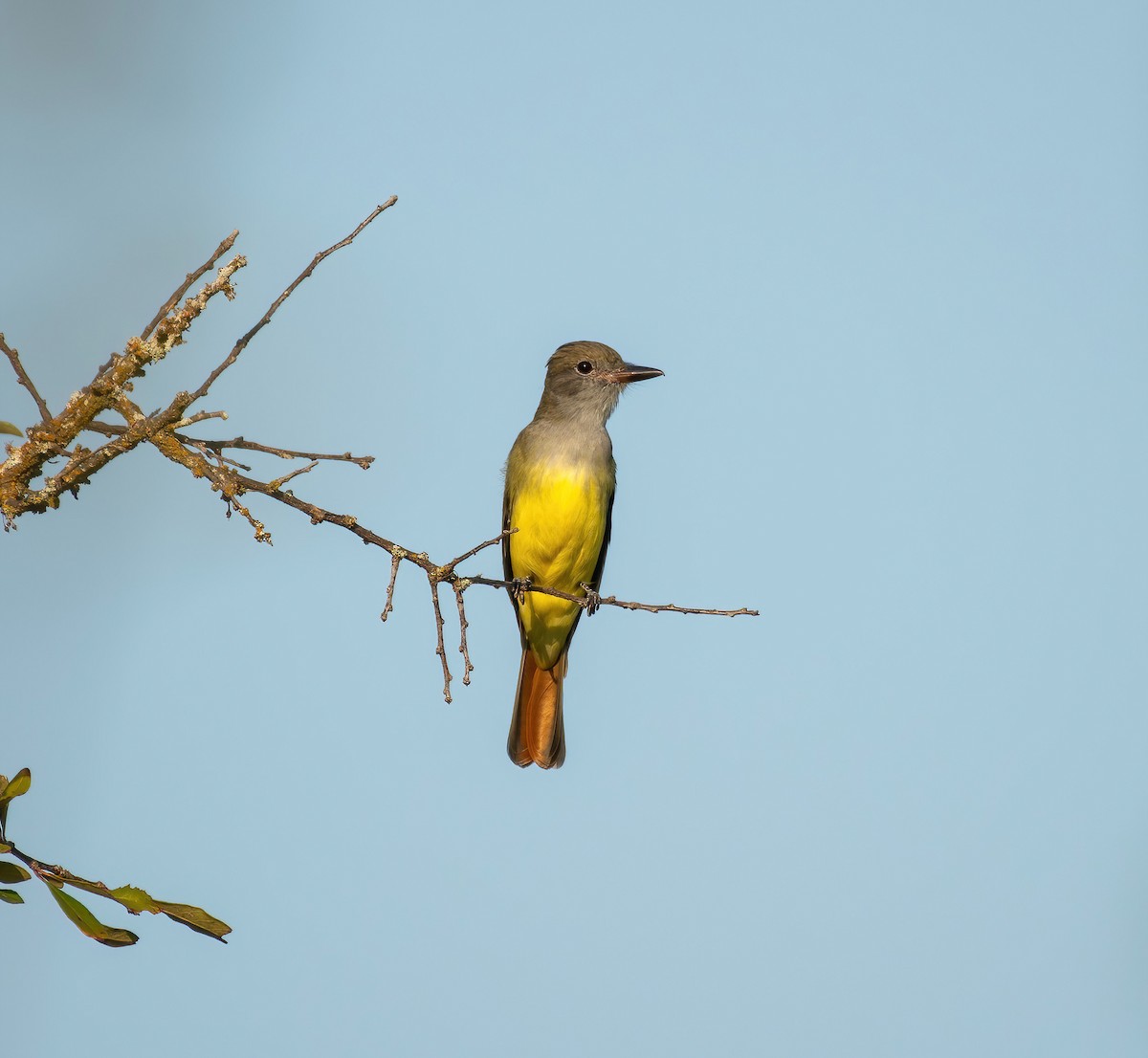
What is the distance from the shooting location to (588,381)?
8273 millimetres

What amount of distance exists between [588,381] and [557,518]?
115cm

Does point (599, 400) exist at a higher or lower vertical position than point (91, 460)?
higher

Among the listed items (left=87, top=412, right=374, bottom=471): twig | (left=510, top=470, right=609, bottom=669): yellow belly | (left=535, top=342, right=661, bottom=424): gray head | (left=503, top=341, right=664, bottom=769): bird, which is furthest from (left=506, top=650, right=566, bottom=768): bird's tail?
(left=87, top=412, right=374, bottom=471): twig

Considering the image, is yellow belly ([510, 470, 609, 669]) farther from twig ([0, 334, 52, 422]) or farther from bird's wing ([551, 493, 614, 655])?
twig ([0, 334, 52, 422])

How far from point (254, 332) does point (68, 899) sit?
1.40 meters

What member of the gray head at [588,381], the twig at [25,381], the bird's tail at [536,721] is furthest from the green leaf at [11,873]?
the bird's tail at [536,721]

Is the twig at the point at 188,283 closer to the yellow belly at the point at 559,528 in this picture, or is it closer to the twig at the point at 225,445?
the twig at the point at 225,445

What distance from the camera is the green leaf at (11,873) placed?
286cm

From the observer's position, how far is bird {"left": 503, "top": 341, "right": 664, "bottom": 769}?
7559mm

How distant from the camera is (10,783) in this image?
9.82ft

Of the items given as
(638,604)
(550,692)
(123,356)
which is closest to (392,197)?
(123,356)

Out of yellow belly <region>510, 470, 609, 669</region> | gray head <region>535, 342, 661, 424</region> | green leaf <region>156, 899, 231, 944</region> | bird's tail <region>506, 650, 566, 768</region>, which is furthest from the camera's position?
bird's tail <region>506, 650, 566, 768</region>

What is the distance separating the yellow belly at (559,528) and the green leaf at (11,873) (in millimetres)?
4549

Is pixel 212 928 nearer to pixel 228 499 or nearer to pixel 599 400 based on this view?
pixel 228 499
